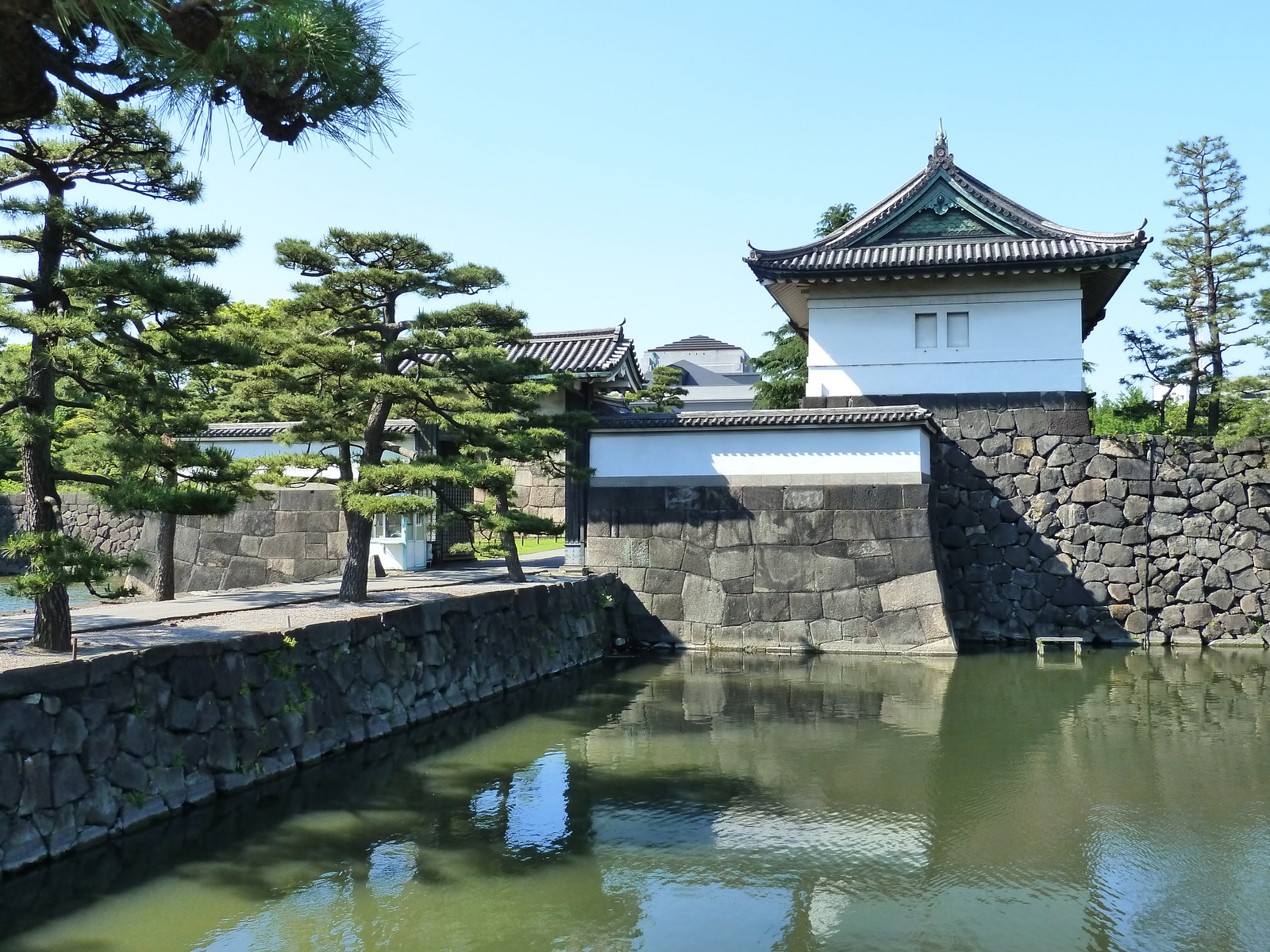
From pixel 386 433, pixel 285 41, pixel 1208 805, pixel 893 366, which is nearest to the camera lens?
pixel 285 41

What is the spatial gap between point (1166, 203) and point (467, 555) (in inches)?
560

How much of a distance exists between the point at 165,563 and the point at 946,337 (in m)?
10.2

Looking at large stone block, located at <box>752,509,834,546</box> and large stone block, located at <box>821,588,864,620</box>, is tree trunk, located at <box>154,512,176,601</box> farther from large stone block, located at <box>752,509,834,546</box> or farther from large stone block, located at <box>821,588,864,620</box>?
large stone block, located at <box>821,588,864,620</box>

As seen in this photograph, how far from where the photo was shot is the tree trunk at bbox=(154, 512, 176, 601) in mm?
10180

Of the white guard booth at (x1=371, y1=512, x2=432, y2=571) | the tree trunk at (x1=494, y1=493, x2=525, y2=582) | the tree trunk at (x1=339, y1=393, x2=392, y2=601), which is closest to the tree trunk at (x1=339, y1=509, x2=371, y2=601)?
the tree trunk at (x1=339, y1=393, x2=392, y2=601)

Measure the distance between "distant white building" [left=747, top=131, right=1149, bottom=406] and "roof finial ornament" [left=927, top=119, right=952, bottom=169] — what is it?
16mm

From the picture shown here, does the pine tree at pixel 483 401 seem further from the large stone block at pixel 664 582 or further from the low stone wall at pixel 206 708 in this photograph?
the large stone block at pixel 664 582

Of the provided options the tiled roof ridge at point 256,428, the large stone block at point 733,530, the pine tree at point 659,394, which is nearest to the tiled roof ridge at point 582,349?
the tiled roof ridge at point 256,428

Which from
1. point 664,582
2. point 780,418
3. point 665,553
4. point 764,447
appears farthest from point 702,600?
point 780,418

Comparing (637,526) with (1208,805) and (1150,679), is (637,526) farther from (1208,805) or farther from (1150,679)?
(1208,805)

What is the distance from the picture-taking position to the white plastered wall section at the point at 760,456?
12430 millimetres

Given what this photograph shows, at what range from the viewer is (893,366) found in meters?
14.2

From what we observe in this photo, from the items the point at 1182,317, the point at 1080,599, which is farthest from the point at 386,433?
the point at 1182,317

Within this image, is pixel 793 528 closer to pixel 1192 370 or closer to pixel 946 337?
pixel 946 337
